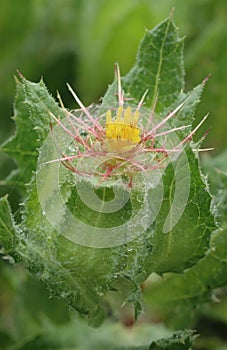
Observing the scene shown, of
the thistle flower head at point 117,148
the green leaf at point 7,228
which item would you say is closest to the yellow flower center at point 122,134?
the thistle flower head at point 117,148

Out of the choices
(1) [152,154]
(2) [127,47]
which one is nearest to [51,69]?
(2) [127,47]

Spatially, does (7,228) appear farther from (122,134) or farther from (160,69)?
(160,69)

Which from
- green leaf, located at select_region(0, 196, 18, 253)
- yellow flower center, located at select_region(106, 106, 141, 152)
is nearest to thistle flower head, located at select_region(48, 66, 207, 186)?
yellow flower center, located at select_region(106, 106, 141, 152)

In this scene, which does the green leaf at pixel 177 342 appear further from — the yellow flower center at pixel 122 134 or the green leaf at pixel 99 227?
the yellow flower center at pixel 122 134

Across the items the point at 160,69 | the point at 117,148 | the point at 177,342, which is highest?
the point at 160,69

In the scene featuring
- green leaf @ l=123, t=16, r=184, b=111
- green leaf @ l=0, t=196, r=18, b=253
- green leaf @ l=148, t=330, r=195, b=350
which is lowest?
green leaf @ l=148, t=330, r=195, b=350

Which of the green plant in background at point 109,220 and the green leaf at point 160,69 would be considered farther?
the green leaf at point 160,69

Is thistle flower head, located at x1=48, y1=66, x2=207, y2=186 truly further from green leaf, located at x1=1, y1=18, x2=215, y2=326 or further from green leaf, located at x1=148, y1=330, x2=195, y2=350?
green leaf, located at x1=148, y1=330, x2=195, y2=350

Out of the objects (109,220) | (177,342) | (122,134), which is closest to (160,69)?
(122,134)
